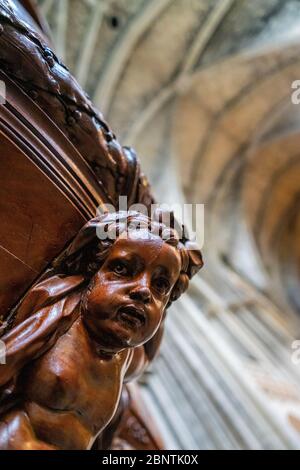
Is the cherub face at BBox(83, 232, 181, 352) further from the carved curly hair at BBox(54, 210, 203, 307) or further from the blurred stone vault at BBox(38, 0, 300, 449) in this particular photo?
the blurred stone vault at BBox(38, 0, 300, 449)

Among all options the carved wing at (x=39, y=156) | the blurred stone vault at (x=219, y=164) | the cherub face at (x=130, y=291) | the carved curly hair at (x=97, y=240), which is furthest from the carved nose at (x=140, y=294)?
the blurred stone vault at (x=219, y=164)

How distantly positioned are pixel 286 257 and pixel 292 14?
20.5ft

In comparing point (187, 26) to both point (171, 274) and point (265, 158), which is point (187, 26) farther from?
point (171, 274)

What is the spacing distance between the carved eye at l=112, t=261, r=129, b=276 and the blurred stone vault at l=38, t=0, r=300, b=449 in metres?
2.54

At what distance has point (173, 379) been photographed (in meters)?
3.72

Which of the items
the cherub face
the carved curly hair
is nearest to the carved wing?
the carved curly hair

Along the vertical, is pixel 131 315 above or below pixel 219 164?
below

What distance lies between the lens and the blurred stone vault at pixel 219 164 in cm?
355

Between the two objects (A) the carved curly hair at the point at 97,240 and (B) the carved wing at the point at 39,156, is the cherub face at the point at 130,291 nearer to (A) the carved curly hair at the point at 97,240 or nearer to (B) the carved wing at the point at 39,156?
(A) the carved curly hair at the point at 97,240

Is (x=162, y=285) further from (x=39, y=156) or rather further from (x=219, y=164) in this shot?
(x=219, y=164)

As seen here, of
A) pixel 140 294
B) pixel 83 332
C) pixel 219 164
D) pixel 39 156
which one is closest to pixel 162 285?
pixel 140 294

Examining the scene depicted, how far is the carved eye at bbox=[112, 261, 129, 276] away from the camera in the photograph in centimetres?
97

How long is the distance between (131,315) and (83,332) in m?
0.12

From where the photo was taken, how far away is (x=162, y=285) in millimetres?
990
